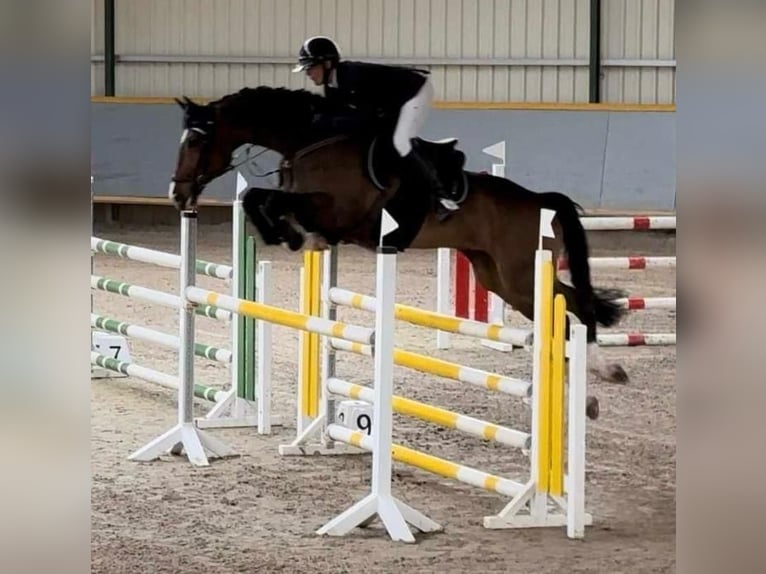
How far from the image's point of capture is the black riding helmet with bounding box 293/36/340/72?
2.65 m

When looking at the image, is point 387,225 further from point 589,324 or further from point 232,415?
point 232,415

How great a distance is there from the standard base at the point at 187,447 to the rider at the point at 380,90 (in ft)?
2.74

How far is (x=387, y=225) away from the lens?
2652 mm

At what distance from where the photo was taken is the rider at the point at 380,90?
8.76 feet

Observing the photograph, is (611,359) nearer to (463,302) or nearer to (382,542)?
(463,302)

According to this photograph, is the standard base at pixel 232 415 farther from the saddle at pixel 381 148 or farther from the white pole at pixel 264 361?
the saddle at pixel 381 148

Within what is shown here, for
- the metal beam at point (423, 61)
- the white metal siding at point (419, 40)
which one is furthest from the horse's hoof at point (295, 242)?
the metal beam at point (423, 61)

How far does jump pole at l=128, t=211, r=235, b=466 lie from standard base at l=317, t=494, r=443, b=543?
2.30ft

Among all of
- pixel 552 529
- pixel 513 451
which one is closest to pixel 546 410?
pixel 552 529

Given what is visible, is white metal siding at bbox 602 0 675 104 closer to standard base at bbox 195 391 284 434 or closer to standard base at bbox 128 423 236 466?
standard base at bbox 195 391 284 434

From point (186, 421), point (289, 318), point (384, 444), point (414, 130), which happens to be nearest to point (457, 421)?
point (384, 444)

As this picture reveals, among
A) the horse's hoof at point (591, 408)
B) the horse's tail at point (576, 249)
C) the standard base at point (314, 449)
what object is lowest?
the standard base at point (314, 449)

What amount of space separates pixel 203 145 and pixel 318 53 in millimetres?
335

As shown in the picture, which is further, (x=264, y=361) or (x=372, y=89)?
(x=264, y=361)
